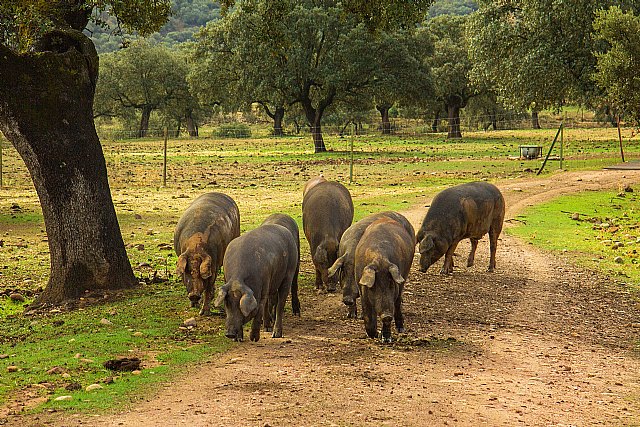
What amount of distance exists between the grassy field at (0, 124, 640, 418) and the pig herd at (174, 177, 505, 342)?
709 millimetres

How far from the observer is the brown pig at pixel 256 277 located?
31.3ft

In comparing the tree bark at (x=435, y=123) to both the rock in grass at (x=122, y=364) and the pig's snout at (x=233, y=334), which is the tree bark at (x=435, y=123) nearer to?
the pig's snout at (x=233, y=334)

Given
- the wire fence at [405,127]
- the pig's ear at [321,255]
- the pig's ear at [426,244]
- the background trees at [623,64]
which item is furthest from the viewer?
the wire fence at [405,127]

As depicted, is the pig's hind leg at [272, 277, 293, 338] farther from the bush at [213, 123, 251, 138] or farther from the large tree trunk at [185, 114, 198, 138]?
the large tree trunk at [185, 114, 198, 138]

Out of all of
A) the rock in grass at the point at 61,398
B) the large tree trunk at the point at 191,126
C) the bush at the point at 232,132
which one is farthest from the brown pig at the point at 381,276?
the large tree trunk at the point at 191,126

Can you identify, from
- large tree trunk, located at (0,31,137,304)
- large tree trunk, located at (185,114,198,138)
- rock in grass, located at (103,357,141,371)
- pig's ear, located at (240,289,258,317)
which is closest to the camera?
rock in grass, located at (103,357,141,371)

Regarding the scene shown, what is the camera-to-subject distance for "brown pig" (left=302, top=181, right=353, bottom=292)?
12930 millimetres

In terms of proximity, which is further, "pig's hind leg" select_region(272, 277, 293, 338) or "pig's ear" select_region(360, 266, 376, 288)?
"pig's hind leg" select_region(272, 277, 293, 338)

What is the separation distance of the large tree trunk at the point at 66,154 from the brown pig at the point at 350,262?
161 inches

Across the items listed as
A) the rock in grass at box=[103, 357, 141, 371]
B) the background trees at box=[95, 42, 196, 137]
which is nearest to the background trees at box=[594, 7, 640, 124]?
the rock in grass at box=[103, 357, 141, 371]

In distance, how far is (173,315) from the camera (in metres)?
11.6

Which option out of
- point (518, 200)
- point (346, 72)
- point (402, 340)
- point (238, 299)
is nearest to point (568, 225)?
point (518, 200)

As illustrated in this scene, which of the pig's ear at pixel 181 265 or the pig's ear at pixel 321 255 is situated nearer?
the pig's ear at pixel 181 265

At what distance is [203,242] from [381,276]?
2.99 m
